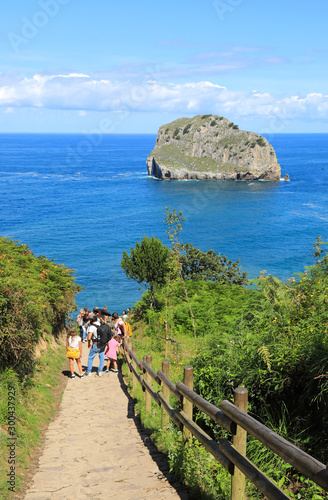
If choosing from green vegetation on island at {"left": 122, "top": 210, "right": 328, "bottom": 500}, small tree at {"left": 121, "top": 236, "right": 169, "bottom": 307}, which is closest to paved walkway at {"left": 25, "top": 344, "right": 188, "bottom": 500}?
green vegetation on island at {"left": 122, "top": 210, "right": 328, "bottom": 500}

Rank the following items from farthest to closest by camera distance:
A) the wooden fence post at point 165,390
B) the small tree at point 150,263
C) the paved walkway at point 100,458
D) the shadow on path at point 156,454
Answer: the small tree at point 150,263
the wooden fence post at point 165,390
the paved walkway at point 100,458
the shadow on path at point 156,454

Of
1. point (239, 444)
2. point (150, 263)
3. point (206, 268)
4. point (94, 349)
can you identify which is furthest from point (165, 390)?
point (206, 268)

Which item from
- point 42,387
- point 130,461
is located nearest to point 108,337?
point 42,387

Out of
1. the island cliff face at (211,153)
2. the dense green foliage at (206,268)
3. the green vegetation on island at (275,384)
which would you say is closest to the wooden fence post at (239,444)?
the green vegetation on island at (275,384)

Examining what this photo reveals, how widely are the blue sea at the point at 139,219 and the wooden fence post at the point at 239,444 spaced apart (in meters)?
40.9

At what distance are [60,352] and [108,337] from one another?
3.63 m

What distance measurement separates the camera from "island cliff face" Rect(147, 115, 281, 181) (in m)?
150

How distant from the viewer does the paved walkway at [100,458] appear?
5441mm

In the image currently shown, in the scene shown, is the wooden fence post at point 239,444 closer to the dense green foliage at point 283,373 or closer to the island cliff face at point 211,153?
the dense green foliage at point 283,373

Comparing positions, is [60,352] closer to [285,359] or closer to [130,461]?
[130,461]

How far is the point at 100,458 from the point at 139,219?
88.6 meters

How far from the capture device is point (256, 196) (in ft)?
393

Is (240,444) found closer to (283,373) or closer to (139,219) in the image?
(283,373)

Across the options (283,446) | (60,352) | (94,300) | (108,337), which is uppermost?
(283,446)
